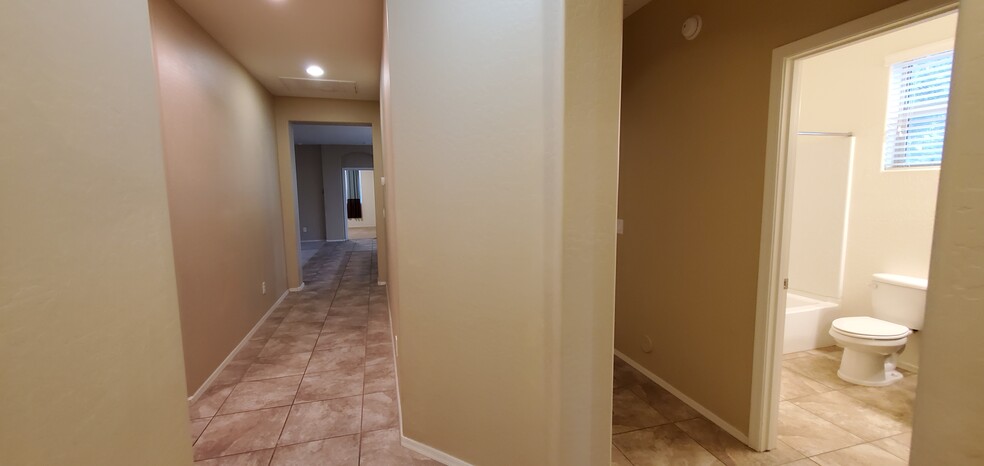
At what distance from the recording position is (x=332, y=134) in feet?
26.4

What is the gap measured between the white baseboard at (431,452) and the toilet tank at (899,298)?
11.1 feet

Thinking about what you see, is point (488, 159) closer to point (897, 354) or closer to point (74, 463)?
point (74, 463)

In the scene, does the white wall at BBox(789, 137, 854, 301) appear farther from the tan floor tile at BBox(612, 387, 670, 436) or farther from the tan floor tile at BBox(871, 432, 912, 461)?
the tan floor tile at BBox(612, 387, 670, 436)

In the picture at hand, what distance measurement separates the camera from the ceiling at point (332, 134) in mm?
7207

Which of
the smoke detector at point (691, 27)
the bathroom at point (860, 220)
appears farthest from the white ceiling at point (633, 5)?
the bathroom at point (860, 220)

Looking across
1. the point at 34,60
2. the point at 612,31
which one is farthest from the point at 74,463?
the point at 612,31

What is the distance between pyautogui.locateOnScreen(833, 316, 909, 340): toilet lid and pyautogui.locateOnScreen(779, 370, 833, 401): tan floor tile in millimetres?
428

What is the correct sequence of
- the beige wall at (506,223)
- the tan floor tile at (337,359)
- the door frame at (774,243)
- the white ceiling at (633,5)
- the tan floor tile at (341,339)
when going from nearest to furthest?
1. the beige wall at (506,223)
2. the door frame at (774,243)
3. the white ceiling at (633,5)
4. the tan floor tile at (337,359)
5. the tan floor tile at (341,339)

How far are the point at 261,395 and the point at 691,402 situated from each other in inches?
113

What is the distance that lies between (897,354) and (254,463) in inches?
168

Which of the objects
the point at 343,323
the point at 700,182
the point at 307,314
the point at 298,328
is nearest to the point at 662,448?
the point at 700,182

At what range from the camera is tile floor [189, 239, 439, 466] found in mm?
1993

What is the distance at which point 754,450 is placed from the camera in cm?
198

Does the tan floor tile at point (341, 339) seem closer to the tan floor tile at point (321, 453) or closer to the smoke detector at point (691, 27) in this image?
the tan floor tile at point (321, 453)
